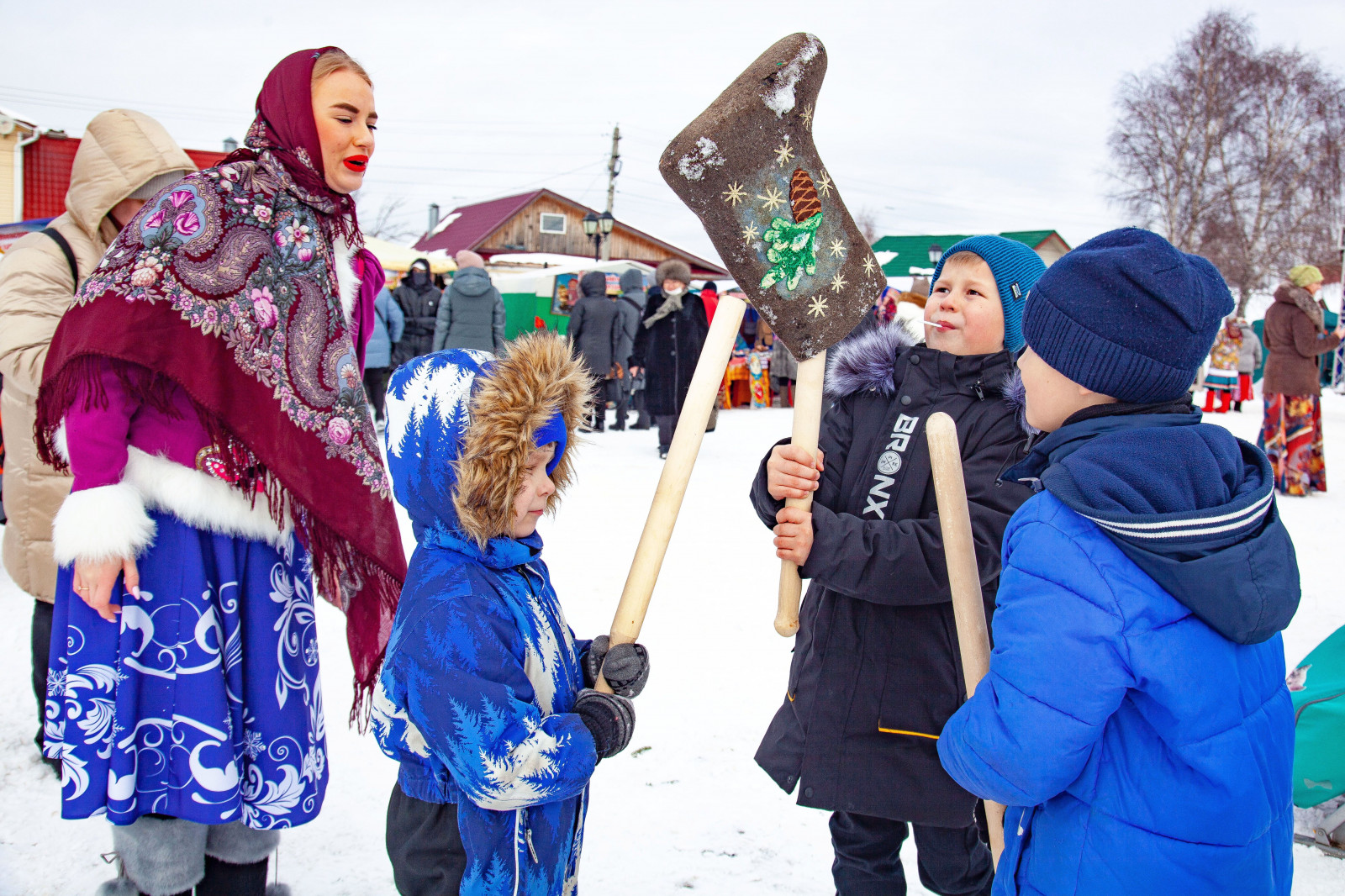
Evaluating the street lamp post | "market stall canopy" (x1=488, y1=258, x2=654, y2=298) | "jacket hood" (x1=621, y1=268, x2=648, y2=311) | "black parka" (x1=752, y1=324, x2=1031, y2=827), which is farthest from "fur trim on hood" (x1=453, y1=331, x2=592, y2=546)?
the street lamp post

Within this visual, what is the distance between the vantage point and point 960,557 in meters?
1.43

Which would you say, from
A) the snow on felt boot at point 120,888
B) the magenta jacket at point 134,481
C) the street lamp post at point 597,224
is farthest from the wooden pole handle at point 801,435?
the street lamp post at point 597,224

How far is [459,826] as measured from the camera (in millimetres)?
1373

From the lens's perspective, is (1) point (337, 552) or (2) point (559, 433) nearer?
(2) point (559, 433)

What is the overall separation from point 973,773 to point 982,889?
773 mm

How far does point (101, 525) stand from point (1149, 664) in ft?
5.46

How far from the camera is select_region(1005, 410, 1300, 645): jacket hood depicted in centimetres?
107

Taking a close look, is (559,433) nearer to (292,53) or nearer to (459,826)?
(459,826)

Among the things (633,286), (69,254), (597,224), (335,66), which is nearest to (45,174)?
(597,224)

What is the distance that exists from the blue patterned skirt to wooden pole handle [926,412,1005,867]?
4.28ft

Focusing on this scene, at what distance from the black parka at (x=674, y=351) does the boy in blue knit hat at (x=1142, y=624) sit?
686cm

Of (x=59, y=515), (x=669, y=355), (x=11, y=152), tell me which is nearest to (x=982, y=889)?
(x=59, y=515)

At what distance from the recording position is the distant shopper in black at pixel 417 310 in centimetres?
909

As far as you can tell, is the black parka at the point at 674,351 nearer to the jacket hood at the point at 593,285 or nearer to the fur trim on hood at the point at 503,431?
the jacket hood at the point at 593,285
